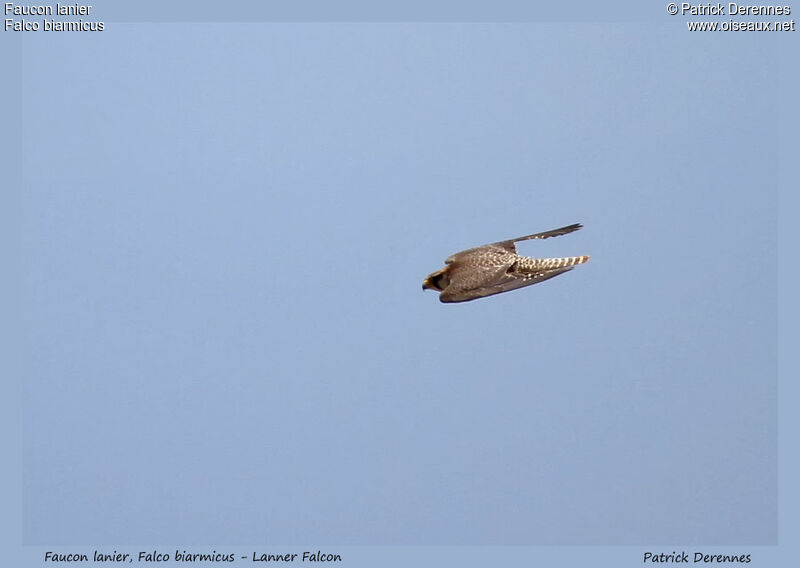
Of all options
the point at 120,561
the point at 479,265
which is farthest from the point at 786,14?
the point at 120,561

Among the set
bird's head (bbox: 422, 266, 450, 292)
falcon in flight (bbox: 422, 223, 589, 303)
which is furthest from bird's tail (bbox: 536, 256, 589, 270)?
bird's head (bbox: 422, 266, 450, 292)

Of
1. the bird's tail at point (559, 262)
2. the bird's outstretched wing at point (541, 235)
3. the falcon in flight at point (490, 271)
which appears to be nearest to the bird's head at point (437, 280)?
the falcon in flight at point (490, 271)

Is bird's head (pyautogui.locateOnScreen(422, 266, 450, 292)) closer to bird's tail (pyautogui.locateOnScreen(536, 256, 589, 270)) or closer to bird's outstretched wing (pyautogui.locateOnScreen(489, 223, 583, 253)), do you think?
bird's outstretched wing (pyautogui.locateOnScreen(489, 223, 583, 253))

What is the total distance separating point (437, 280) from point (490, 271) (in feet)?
0.78

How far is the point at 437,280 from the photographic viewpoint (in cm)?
453

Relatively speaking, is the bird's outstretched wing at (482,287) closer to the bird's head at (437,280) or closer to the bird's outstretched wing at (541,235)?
the bird's head at (437,280)

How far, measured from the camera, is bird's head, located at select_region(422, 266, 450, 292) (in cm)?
450

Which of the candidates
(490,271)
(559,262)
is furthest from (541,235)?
(490,271)

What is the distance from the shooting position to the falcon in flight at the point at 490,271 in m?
4.41

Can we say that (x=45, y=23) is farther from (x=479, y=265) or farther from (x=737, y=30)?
(x=737, y=30)

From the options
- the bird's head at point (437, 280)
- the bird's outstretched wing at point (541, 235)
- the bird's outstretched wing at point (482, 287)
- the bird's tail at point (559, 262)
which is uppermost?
the bird's outstretched wing at point (541, 235)

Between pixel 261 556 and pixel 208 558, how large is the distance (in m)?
0.21

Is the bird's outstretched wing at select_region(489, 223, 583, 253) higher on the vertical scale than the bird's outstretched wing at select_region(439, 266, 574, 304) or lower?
higher

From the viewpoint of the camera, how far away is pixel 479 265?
4.45 m
